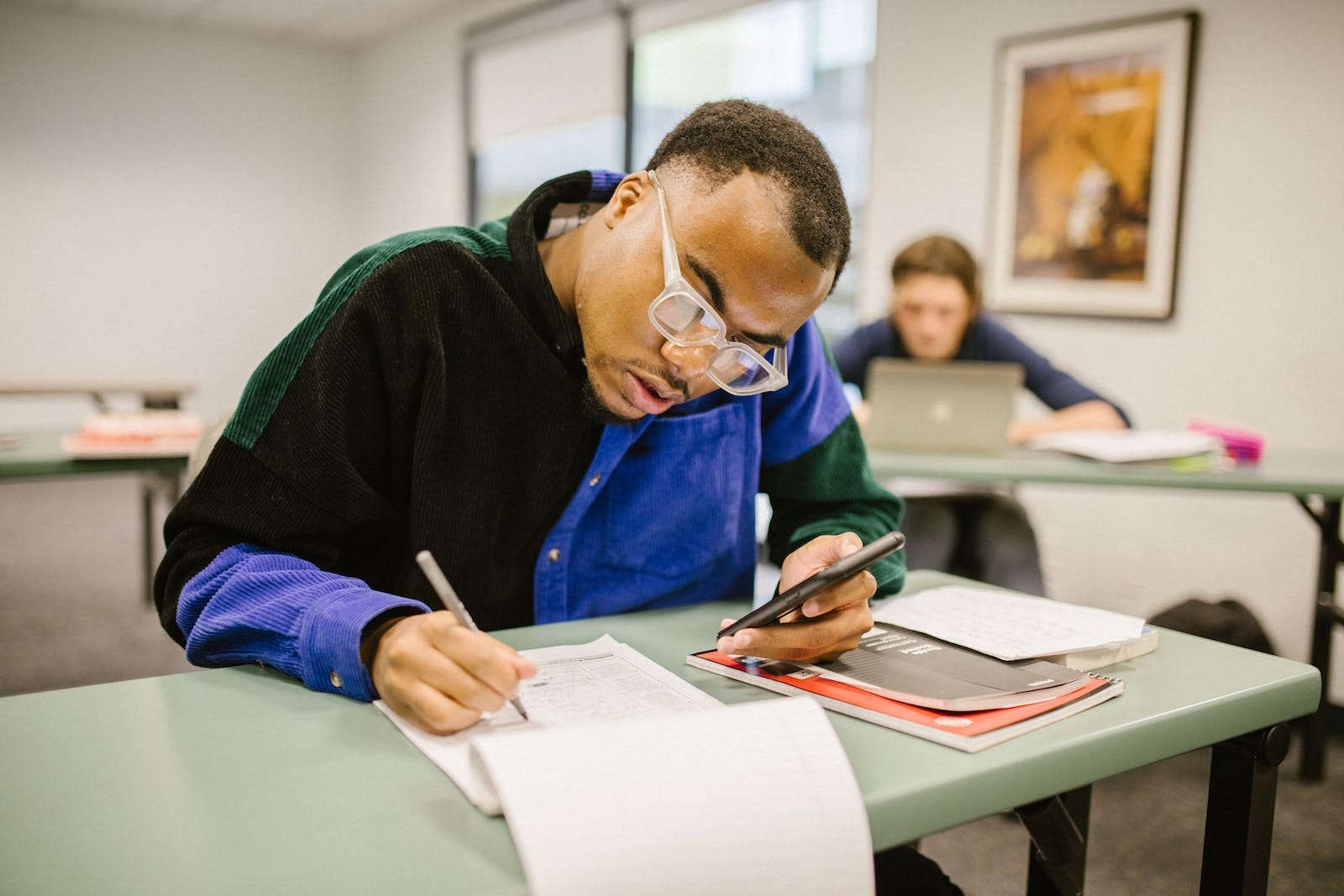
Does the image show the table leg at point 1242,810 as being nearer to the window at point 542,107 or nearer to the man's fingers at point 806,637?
the man's fingers at point 806,637

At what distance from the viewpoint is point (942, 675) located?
3.11 feet

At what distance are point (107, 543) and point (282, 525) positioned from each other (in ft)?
15.2

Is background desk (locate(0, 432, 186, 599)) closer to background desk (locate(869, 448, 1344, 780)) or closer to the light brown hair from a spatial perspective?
background desk (locate(869, 448, 1344, 780))

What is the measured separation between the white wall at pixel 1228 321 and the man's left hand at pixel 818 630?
2.69 m

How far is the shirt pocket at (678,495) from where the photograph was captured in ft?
4.06

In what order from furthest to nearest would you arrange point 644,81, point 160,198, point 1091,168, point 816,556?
point 160,198 < point 644,81 < point 1091,168 < point 816,556

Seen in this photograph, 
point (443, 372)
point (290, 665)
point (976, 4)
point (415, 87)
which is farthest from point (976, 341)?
point (415, 87)

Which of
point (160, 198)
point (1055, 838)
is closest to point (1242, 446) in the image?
point (1055, 838)

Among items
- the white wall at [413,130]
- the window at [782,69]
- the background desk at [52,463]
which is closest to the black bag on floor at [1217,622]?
the window at [782,69]

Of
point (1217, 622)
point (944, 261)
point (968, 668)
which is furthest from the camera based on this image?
point (944, 261)

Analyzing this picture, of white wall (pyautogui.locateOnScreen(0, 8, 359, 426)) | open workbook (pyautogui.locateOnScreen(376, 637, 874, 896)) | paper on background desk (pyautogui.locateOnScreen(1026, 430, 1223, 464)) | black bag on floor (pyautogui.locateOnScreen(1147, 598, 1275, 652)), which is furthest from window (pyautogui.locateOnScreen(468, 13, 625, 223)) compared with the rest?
open workbook (pyautogui.locateOnScreen(376, 637, 874, 896))

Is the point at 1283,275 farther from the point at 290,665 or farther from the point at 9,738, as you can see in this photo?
the point at 9,738

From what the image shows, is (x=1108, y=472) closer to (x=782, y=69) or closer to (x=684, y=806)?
(x=684, y=806)

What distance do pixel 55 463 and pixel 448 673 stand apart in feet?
6.66
